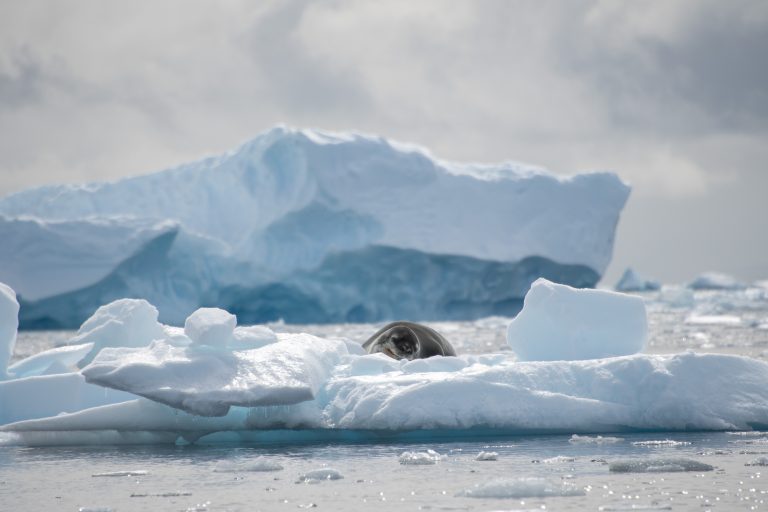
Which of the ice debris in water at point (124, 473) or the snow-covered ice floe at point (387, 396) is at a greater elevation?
the snow-covered ice floe at point (387, 396)

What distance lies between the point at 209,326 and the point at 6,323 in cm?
226

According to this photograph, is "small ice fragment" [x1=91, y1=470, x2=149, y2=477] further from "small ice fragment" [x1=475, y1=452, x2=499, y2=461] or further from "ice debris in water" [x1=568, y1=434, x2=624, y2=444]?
"ice debris in water" [x1=568, y1=434, x2=624, y2=444]

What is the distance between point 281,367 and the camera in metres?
6.67

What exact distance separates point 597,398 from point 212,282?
67.9 feet

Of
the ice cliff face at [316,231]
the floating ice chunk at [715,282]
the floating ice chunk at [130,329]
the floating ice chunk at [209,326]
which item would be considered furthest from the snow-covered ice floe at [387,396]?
the floating ice chunk at [715,282]

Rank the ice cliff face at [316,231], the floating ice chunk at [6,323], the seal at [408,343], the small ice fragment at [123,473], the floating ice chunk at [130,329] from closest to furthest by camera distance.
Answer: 1. the small ice fragment at [123,473]
2. the floating ice chunk at [6,323]
3. the floating ice chunk at [130,329]
4. the seal at [408,343]
5. the ice cliff face at [316,231]

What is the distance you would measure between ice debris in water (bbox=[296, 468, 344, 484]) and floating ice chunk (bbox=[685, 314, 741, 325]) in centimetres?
2154

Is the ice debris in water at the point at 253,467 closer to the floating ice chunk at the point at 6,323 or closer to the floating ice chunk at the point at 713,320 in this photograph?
the floating ice chunk at the point at 6,323

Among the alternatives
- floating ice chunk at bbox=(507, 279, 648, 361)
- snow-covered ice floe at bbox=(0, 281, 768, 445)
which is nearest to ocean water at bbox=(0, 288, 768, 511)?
snow-covered ice floe at bbox=(0, 281, 768, 445)

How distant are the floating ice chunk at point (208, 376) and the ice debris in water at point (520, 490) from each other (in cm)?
199

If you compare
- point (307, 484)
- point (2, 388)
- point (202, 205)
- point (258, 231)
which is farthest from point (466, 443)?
point (202, 205)

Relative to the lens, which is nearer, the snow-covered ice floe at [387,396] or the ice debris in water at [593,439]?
the ice debris in water at [593,439]

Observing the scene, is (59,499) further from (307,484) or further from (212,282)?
(212,282)

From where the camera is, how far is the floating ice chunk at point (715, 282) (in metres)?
51.2
